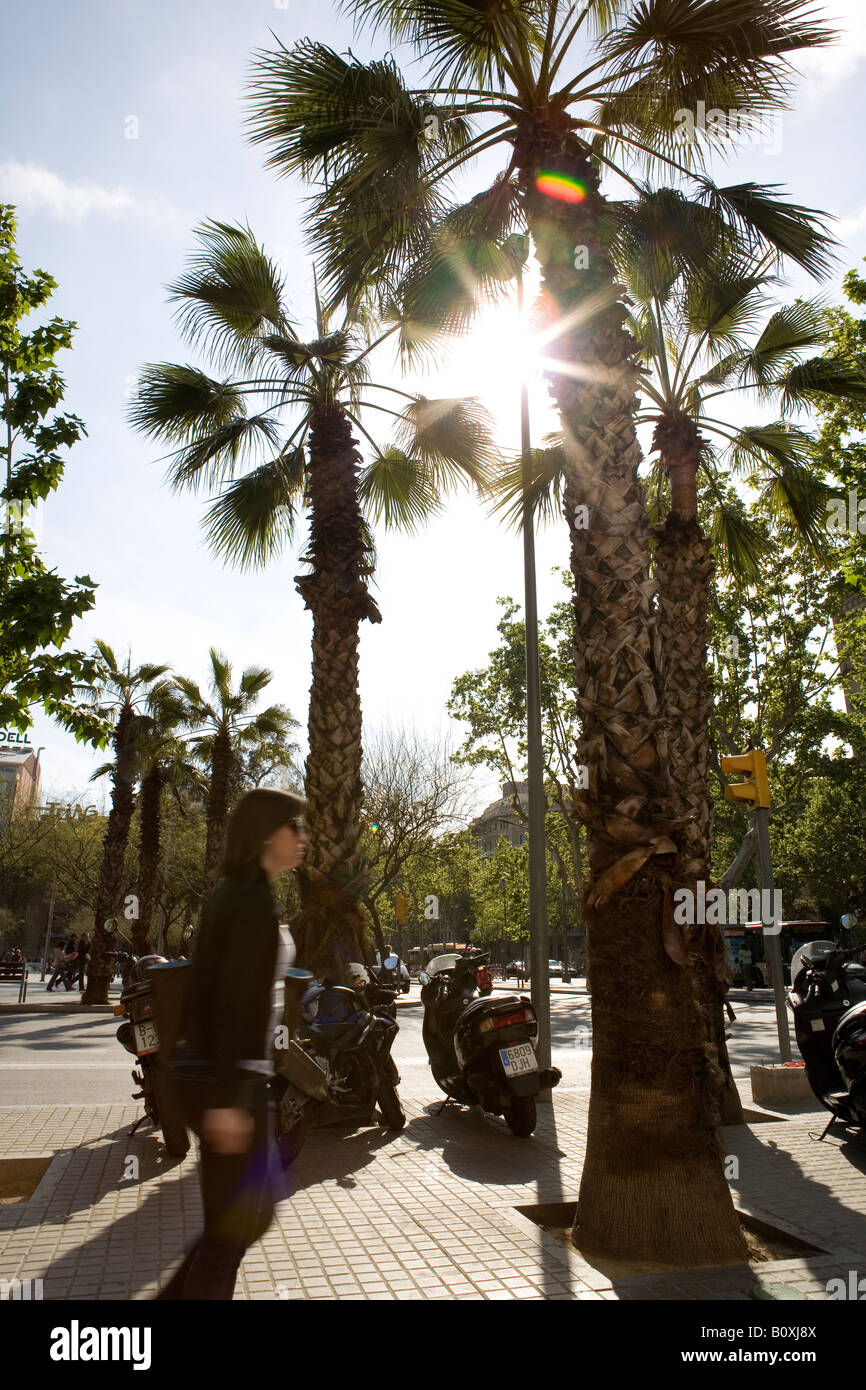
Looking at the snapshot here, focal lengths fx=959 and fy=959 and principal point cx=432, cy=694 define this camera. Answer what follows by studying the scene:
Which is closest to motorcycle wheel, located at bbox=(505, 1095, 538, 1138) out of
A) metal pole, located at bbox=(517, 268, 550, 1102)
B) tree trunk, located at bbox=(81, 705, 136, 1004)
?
metal pole, located at bbox=(517, 268, 550, 1102)

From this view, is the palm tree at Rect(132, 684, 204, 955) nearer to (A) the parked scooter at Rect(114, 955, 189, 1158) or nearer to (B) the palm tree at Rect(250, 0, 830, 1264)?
(A) the parked scooter at Rect(114, 955, 189, 1158)

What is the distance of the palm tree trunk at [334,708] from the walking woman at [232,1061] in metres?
5.52

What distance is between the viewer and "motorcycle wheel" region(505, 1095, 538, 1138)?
6926mm

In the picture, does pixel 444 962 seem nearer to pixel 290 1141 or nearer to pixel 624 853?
pixel 290 1141

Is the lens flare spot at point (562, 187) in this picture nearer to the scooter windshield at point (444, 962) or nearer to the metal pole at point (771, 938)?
the metal pole at point (771, 938)

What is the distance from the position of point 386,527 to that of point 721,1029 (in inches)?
323

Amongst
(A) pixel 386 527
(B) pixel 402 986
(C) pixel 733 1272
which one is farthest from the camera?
(A) pixel 386 527

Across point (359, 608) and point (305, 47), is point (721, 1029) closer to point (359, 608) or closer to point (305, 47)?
point (359, 608)

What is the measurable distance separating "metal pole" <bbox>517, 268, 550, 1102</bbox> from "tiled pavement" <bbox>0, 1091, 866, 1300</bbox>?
54.8 inches

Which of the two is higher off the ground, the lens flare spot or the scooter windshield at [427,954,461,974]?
the lens flare spot

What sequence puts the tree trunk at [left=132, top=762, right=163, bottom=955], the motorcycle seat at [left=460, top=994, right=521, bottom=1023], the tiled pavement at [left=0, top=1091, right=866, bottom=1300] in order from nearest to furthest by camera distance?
the tiled pavement at [left=0, top=1091, right=866, bottom=1300] → the motorcycle seat at [left=460, top=994, right=521, bottom=1023] → the tree trunk at [left=132, top=762, right=163, bottom=955]

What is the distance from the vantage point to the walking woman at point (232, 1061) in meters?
2.67

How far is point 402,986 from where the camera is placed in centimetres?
763
